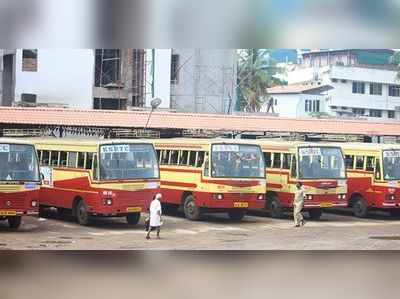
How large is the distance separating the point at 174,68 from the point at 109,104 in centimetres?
71

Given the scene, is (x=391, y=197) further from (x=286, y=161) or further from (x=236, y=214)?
(x=236, y=214)

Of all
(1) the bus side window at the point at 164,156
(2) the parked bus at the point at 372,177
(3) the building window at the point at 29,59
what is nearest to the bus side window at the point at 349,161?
(2) the parked bus at the point at 372,177

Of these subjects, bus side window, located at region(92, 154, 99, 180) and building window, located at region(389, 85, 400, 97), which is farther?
building window, located at region(389, 85, 400, 97)

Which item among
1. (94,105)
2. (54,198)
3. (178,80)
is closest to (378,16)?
(178,80)

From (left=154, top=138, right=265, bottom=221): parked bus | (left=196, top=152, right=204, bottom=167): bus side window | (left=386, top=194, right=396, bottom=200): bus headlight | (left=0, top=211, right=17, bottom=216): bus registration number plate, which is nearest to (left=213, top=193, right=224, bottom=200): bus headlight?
(left=154, top=138, right=265, bottom=221): parked bus

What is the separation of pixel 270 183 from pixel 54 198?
6.80 feet

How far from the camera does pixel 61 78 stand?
23.3 feet

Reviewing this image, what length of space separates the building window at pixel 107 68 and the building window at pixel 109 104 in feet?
0.47

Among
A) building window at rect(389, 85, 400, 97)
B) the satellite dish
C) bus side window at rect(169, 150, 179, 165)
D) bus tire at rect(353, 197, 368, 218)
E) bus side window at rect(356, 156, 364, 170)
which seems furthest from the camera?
bus side window at rect(356, 156, 364, 170)

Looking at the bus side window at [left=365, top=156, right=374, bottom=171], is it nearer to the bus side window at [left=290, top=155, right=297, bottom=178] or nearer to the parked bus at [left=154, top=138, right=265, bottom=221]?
the bus side window at [left=290, top=155, right=297, bottom=178]

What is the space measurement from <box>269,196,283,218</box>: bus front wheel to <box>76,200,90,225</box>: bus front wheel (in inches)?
69.7

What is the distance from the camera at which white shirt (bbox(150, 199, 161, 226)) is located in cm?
694

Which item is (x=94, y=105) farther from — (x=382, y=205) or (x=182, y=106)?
(x=382, y=205)

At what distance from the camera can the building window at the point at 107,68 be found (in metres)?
6.88
